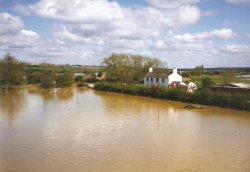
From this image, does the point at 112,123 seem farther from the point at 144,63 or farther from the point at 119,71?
the point at 144,63

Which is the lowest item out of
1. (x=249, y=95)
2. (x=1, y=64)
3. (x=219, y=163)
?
(x=219, y=163)

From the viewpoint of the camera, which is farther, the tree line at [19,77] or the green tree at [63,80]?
the green tree at [63,80]

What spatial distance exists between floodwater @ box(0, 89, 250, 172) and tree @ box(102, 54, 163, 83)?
2984cm

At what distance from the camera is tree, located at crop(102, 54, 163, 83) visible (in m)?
61.8

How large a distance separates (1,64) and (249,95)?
41.0m

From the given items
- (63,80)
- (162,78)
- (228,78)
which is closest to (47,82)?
(63,80)

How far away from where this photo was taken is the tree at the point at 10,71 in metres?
58.2

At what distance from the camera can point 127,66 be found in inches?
2562

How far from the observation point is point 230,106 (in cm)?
3450

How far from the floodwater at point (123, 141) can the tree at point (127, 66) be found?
97.9 ft

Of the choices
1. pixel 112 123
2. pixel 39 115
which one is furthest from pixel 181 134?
pixel 39 115

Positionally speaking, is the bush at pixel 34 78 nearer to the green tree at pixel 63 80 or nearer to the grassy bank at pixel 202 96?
the green tree at pixel 63 80

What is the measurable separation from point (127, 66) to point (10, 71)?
20.0 m

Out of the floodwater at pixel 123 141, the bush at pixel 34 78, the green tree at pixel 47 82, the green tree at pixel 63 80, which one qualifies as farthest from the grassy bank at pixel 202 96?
the bush at pixel 34 78
